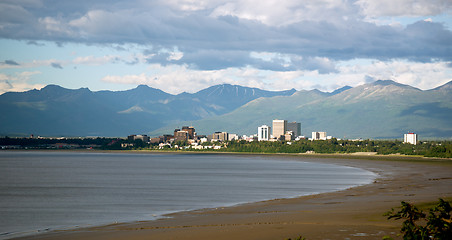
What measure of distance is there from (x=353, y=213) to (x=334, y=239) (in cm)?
999

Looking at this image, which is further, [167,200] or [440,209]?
[167,200]

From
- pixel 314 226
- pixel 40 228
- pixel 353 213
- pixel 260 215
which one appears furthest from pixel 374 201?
pixel 40 228

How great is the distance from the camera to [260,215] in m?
37.7

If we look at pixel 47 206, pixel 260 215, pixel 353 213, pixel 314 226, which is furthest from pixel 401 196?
pixel 47 206

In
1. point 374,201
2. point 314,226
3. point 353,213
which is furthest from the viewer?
point 374,201

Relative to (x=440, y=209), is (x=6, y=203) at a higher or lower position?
lower

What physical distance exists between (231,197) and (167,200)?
20.2ft

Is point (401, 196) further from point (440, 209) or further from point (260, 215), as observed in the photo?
point (440, 209)

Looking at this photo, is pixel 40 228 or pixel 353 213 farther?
pixel 353 213

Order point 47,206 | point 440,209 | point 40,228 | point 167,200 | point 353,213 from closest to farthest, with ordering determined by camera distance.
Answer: point 440,209
point 40,228
point 353,213
point 47,206
point 167,200

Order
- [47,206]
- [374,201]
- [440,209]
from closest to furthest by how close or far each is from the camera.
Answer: [440,209] → [374,201] → [47,206]

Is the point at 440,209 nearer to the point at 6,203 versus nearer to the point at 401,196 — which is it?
the point at 401,196

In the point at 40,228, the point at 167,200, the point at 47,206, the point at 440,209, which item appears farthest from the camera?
the point at 167,200

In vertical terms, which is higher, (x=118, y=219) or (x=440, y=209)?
(x=440, y=209)
